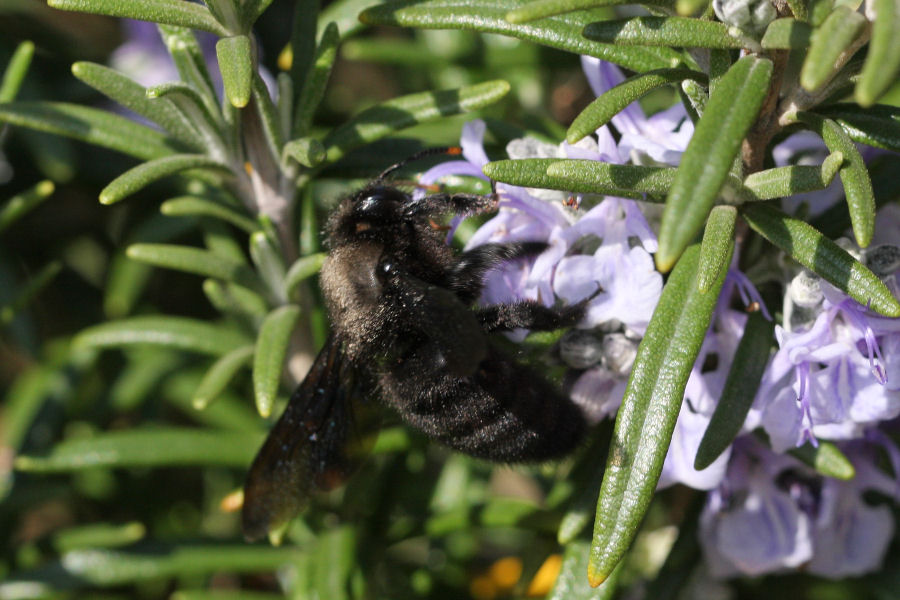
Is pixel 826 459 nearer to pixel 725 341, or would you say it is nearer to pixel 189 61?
pixel 725 341

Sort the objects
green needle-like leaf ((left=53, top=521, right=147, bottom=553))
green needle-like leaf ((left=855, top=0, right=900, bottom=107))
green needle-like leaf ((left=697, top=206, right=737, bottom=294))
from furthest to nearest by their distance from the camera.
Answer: green needle-like leaf ((left=53, top=521, right=147, bottom=553)) < green needle-like leaf ((left=697, top=206, right=737, bottom=294)) < green needle-like leaf ((left=855, top=0, right=900, bottom=107))

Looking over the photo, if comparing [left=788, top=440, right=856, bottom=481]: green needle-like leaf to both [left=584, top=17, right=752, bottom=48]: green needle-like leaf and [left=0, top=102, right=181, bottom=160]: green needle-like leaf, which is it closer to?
[left=584, top=17, right=752, bottom=48]: green needle-like leaf

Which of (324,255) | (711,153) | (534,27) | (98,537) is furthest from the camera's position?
(98,537)

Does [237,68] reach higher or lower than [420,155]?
higher

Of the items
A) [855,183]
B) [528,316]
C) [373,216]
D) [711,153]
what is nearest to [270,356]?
[373,216]

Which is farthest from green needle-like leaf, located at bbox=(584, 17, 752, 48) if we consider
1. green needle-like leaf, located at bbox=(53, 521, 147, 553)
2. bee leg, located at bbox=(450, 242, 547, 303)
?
green needle-like leaf, located at bbox=(53, 521, 147, 553)
